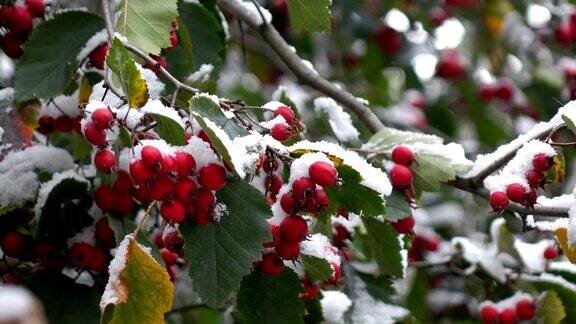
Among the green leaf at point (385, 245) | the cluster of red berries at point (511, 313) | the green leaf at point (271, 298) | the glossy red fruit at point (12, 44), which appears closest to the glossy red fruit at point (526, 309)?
the cluster of red berries at point (511, 313)

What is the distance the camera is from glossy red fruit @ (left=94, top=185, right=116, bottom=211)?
54.8 inches

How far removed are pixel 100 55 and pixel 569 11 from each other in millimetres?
2490

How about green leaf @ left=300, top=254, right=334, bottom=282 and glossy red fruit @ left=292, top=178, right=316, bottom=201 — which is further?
green leaf @ left=300, top=254, right=334, bottom=282

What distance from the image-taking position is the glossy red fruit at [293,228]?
1131mm

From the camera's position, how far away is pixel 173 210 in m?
1.06

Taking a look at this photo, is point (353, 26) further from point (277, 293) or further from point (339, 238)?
point (277, 293)

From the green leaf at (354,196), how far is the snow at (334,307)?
429 mm

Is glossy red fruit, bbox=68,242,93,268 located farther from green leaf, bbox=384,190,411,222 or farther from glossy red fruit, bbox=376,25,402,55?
glossy red fruit, bbox=376,25,402,55

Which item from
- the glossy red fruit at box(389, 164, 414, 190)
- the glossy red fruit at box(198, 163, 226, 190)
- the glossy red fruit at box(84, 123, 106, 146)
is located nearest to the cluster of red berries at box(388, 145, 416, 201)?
the glossy red fruit at box(389, 164, 414, 190)

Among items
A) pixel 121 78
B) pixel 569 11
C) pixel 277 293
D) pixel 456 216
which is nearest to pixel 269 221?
pixel 277 293

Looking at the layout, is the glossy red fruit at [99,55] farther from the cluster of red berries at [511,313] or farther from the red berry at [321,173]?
the cluster of red berries at [511,313]

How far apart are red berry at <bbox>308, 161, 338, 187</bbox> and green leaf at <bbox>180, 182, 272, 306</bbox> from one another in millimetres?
86

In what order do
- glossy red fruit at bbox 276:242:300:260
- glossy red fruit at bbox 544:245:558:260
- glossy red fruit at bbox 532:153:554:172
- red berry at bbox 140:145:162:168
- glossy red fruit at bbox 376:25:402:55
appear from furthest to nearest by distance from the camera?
→ 1. glossy red fruit at bbox 376:25:402:55
2. glossy red fruit at bbox 544:245:558:260
3. glossy red fruit at bbox 532:153:554:172
4. glossy red fruit at bbox 276:242:300:260
5. red berry at bbox 140:145:162:168

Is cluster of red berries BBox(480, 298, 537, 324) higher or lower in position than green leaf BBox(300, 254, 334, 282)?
higher
